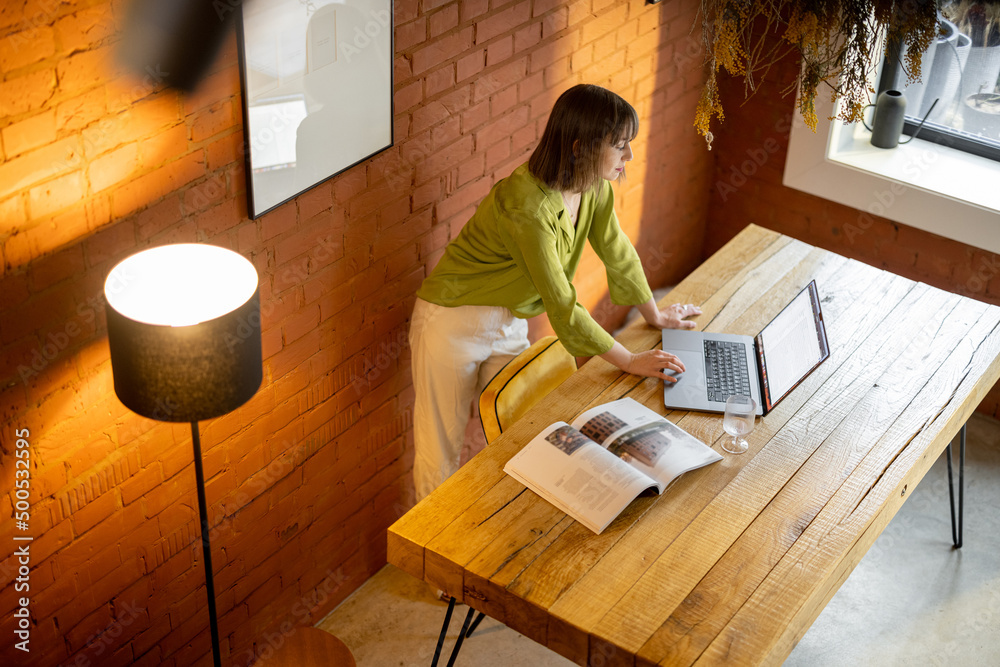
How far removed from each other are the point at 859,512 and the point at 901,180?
6.02 ft

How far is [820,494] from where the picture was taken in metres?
2.40

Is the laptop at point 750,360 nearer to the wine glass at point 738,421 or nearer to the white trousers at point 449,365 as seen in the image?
the wine glass at point 738,421

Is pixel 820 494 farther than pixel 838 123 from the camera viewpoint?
No

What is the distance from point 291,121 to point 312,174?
0.51ft

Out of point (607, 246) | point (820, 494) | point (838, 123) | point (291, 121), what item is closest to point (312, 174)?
point (291, 121)

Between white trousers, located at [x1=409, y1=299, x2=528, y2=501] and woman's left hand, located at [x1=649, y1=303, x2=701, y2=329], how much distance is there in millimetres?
400

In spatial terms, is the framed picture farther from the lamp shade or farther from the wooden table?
the wooden table

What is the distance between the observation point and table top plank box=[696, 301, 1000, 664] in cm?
205

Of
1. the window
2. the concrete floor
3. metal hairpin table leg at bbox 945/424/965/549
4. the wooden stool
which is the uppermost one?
the window

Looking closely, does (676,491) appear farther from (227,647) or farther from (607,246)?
(227,647)

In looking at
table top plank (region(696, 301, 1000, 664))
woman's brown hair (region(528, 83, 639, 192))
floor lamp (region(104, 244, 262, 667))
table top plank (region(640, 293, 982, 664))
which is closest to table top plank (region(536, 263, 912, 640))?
table top plank (region(640, 293, 982, 664))

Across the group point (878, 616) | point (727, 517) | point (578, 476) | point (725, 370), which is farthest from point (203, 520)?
point (878, 616)

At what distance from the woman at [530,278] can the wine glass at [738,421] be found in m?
0.27

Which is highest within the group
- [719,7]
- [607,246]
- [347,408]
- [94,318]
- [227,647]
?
[719,7]
